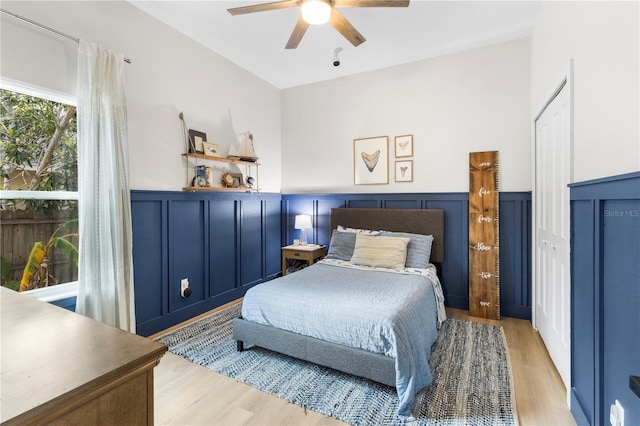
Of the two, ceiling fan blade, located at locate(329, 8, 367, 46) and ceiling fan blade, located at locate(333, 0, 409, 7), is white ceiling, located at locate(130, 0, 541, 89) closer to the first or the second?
ceiling fan blade, located at locate(329, 8, 367, 46)

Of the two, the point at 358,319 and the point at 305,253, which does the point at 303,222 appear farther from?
the point at 358,319

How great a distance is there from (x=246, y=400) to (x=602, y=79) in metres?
2.72

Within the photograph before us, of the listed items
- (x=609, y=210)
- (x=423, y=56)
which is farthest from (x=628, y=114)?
(x=423, y=56)

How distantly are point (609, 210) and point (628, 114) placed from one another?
1.33ft

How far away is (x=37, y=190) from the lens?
2197 mm

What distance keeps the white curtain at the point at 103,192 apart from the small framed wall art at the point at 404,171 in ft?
9.86

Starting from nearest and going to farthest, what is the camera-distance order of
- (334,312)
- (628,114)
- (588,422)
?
(628,114) → (588,422) → (334,312)

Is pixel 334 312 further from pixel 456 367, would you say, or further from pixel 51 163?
pixel 51 163

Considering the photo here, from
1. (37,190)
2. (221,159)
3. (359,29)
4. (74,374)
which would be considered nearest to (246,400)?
(74,374)

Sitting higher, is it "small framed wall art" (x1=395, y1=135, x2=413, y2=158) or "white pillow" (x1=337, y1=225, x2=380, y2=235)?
"small framed wall art" (x1=395, y1=135, x2=413, y2=158)

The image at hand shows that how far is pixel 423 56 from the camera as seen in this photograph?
368 cm

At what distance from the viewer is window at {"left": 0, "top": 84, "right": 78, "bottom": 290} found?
2.06 m

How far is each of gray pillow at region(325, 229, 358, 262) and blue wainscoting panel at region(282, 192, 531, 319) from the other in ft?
1.96

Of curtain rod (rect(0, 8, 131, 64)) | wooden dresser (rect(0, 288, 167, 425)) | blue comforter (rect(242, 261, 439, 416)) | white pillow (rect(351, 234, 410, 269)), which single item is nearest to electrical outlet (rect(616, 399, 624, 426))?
blue comforter (rect(242, 261, 439, 416))
